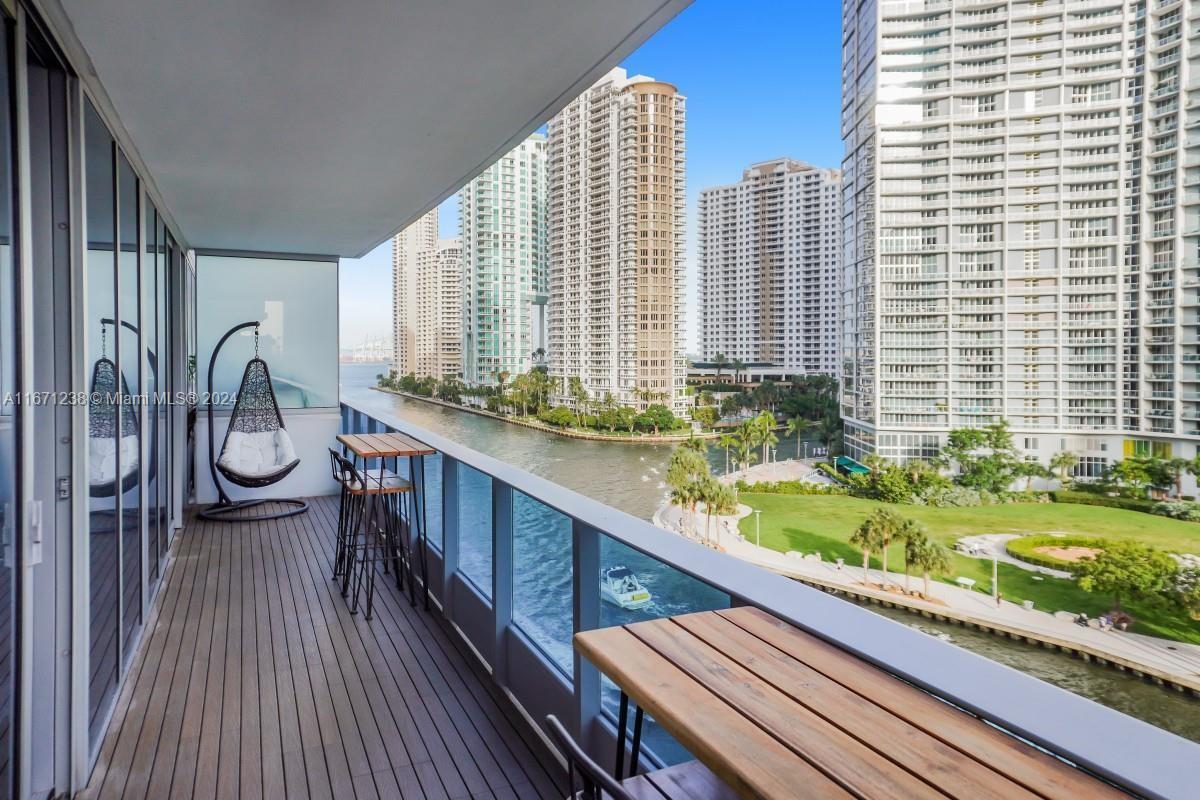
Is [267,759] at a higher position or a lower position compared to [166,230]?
lower

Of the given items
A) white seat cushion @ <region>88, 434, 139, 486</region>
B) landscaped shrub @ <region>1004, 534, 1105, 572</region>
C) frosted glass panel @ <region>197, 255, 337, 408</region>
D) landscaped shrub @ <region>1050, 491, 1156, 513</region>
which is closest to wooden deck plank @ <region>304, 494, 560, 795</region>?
white seat cushion @ <region>88, 434, 139, 486</region>

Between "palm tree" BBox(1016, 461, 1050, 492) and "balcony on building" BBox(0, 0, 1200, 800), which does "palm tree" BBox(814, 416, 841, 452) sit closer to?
"palm tree" BBox(1016, 461, 1050, 492)

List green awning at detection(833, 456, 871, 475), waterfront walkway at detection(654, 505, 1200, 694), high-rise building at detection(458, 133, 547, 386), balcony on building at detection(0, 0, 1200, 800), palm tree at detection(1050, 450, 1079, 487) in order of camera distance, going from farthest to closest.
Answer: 1. high-rise building at detection(458, 133, 547, 386)
2. green awning at detection(833, 456, 871, 475)
3. palm tree at detection(1050, 450, 1079, 487)
4. waterfront walkway at detection(654, 505, 1200, 694)
5. balcony on building at detection(0, 0, 1200, 800)

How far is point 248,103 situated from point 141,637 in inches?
88.3

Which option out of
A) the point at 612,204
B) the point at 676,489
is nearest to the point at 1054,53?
the point at 676,489

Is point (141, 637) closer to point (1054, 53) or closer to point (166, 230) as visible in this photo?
point (166, 230)

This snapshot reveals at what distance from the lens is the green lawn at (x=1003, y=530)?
12328 millimetres

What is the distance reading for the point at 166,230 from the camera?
4.33 m

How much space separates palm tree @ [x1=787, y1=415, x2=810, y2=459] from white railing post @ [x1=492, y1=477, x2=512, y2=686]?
73.1ft

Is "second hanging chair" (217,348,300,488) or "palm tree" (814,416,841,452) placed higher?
"second hanging chair" (217,348,300,488)

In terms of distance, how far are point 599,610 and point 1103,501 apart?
15.4 metres

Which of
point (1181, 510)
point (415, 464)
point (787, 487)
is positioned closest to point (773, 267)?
point (787, 487)

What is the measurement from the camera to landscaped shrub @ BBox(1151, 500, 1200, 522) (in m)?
11.7

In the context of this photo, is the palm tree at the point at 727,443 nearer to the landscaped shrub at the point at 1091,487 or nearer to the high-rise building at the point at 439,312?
the landscaped shrub at the point at 1091,487
